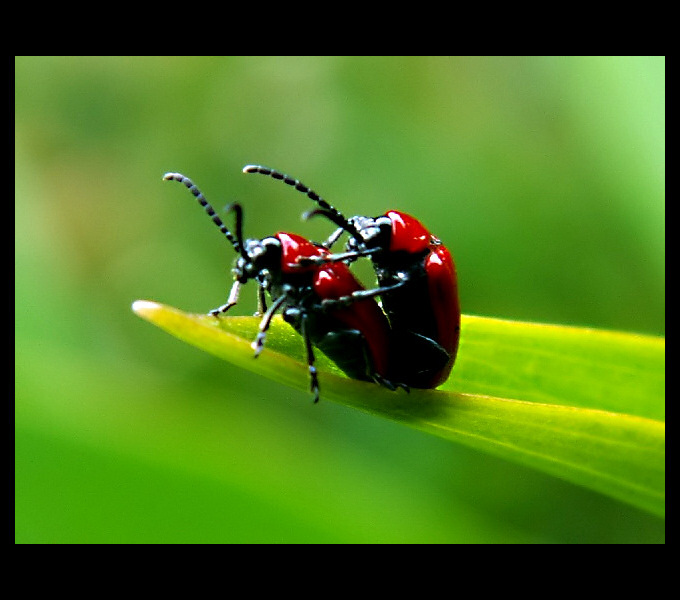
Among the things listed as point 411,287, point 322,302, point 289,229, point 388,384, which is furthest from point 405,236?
point 289,229

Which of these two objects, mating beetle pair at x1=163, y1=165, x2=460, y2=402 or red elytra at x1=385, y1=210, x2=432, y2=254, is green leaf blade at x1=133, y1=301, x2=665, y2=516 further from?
red elytra at x1=385, y1=210, x2=432, y2=254

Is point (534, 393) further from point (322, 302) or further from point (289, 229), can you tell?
point (289, 229)

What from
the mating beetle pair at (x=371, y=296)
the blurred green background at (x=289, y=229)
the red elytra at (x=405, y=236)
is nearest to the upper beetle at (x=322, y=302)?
the mating beetle pair at (x=371, y=296)

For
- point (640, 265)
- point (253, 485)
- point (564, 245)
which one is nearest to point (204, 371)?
point (253, 485)

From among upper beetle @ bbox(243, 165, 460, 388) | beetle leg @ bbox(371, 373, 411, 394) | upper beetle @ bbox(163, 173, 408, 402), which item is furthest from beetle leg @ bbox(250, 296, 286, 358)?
beetle leg @ bbox(371, 373, 411, 394)

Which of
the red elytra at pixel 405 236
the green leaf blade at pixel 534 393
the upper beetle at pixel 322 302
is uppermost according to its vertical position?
the red elytra at pixel 405 236

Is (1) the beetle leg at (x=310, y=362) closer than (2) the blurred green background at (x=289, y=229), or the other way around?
(1) the beetle leg at (x=310, y=362)

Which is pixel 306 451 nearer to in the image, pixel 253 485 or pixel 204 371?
pixel 253 485

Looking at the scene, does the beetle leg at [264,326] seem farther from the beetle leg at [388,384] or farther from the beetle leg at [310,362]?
the beetle leg at [388,384]
